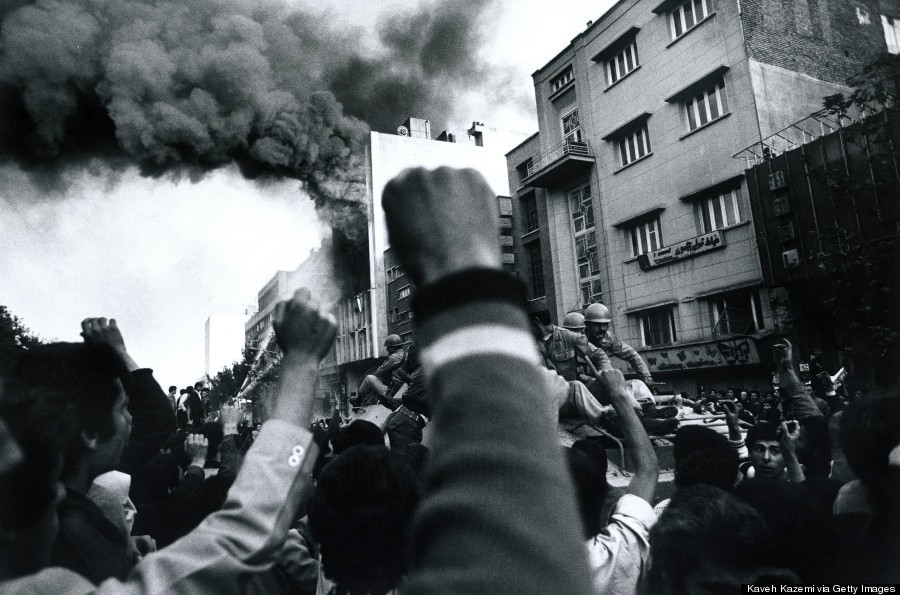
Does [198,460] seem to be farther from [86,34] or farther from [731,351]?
[731,351]

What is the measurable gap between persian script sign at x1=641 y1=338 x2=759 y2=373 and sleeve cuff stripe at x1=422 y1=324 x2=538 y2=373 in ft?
50.7

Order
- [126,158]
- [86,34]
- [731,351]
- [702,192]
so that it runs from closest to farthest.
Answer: [86,34], [126,158], [731,351], [702,192]

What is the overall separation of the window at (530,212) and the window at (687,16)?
8.69 m

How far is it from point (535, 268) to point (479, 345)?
23825 millimetres

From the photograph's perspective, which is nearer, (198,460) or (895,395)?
(895,395)

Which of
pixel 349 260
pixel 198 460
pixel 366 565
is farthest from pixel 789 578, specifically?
pixel 349 260

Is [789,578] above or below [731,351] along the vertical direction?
below

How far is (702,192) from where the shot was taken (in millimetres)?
16000

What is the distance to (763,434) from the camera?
2.82m

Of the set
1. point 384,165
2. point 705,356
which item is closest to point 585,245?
point 705,356

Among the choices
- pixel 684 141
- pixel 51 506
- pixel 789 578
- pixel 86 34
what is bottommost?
pixel 789 578

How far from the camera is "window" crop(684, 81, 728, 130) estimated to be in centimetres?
1581

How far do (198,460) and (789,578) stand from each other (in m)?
2.50

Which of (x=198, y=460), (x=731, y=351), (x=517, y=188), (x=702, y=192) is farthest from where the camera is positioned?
(x=517, y=188)
